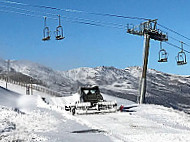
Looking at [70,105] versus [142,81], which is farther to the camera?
[142,81]

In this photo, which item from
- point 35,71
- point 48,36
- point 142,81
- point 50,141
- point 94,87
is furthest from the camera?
point 35,71

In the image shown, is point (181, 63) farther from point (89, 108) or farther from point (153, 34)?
point (89, 108)

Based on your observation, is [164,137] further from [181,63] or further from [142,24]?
[142,24]

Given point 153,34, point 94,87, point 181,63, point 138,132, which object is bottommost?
point 138,132

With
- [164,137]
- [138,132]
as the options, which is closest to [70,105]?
[138,132]

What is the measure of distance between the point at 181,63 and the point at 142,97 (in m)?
5.10

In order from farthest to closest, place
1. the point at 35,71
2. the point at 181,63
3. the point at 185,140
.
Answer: the point at 35,71 < the point at 181,63 < the point at 185,140

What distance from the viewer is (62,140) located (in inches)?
337

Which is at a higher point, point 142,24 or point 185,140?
point 142,24

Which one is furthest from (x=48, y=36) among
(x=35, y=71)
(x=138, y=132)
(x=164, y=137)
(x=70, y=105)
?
(x=35, y=71)

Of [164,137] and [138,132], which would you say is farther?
[138,132]

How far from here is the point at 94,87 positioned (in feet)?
74.5

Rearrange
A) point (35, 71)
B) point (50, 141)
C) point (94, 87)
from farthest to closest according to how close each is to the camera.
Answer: point (35, 71), point (94, 87), point (50, 141)

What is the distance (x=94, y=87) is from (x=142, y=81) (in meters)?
6.55
